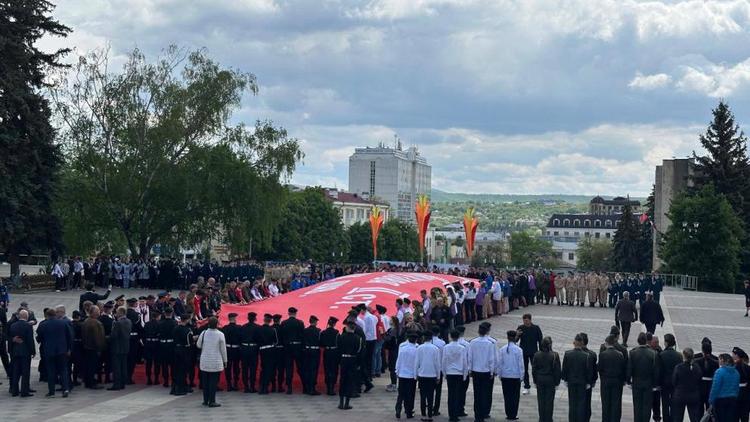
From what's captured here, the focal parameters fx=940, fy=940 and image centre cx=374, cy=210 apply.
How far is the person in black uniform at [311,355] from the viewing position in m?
16.9

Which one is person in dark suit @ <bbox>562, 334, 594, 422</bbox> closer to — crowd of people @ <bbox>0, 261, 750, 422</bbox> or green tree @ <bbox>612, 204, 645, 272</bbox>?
crowd of people @ <bbox>0, 261, 750, 422</bbox>

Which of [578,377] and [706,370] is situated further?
[578,377]

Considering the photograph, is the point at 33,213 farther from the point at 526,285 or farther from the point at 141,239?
the point at 526,285

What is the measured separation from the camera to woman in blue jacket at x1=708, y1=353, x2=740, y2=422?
43.4ft

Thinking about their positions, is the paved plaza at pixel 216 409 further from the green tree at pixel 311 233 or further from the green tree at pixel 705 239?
the green tree at pixel 311 233

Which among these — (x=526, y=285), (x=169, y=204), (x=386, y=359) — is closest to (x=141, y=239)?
(x=169, y=204)

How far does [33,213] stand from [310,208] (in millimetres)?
56962

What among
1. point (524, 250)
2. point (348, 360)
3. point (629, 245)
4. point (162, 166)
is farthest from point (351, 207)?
point (348, 360)

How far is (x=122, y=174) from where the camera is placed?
45062mm

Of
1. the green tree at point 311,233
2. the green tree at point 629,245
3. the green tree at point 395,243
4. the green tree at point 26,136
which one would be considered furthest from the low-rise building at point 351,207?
the green tree at point 26,136

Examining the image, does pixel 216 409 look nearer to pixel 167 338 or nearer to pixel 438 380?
pixel 167 338

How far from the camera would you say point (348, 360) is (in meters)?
16.3

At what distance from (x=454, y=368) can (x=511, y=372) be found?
3.02 ft

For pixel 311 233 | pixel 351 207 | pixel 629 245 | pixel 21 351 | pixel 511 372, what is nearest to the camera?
pixel 511 372
